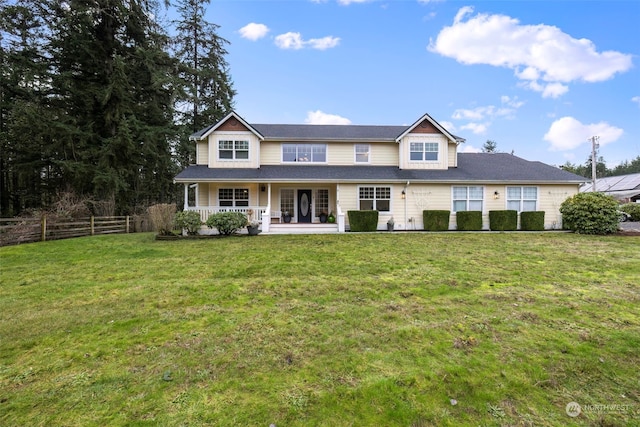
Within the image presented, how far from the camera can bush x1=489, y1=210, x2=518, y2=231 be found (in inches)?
627

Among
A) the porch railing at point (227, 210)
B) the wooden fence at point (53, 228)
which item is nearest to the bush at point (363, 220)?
the porch railing at point (227, 210)

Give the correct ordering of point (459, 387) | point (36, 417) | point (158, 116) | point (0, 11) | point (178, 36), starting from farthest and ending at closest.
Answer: point (178, 36)
point (158, 116)
point (0, 11)
point (459, 387)
point (36, 417)

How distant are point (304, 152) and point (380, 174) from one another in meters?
4.98

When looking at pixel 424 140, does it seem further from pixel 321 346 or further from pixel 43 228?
pixel 43 228

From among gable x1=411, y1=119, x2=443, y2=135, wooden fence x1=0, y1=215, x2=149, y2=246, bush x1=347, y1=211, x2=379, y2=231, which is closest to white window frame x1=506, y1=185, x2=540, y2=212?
gable x1=411, y1=119, x2=443, y2=135

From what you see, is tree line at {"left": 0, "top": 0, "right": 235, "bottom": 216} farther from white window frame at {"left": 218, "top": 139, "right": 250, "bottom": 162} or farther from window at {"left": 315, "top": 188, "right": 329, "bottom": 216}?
window at {"left": 315, "top": 188, "right": 329, "bottom": 216}

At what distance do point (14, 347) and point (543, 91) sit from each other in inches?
1352

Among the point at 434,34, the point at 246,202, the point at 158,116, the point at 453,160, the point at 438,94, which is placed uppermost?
the point at 434,34

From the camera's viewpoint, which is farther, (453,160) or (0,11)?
(453,160)

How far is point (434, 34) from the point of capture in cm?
1841

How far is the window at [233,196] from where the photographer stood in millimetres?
16938

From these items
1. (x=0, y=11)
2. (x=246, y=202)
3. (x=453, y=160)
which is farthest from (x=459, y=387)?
(x=0, y=11)

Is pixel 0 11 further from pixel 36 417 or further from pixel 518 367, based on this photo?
pixel 518 367

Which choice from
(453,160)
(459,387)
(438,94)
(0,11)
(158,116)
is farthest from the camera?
(438,94)
